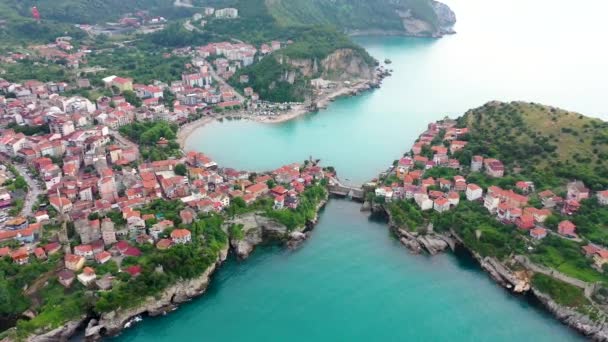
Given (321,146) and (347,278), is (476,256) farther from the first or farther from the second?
(321,146)

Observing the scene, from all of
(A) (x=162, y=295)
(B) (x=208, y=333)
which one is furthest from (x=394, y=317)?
(A) (x=162, y=295)

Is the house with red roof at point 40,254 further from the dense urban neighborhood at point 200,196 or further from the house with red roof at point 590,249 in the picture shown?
the house with red roof at point 590,249

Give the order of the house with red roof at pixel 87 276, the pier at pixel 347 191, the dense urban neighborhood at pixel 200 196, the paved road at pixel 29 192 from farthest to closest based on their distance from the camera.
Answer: the pier at pixel 347 191
the paved road at pixel 29 192
the dense urban neighborhood at pixel 200 196
the house with red roof at pixel 87 276

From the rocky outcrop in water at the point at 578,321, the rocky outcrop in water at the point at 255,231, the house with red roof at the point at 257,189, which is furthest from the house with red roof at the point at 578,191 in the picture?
the house with red roof at the point at 257,189

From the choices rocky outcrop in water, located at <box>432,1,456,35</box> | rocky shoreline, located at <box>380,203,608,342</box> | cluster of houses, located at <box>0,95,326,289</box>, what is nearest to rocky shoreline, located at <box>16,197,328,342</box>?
cluster of houses, located at <box>0,95,326,289</box>

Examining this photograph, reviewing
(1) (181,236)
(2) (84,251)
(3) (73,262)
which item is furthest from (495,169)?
(3) (73,262)

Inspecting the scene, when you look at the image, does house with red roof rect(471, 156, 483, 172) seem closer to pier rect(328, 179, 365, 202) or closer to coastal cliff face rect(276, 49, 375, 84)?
pier rect(328, 179, 365, 202)
